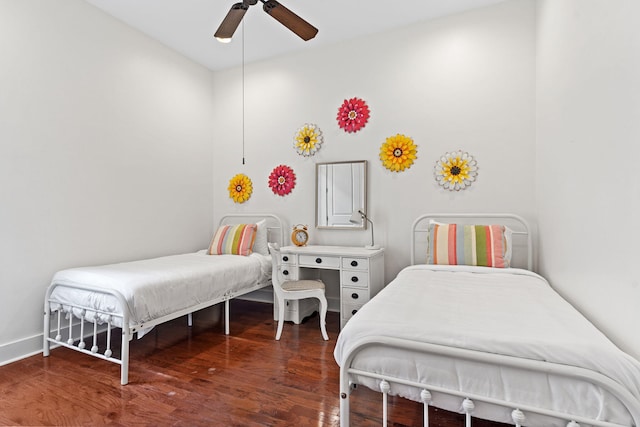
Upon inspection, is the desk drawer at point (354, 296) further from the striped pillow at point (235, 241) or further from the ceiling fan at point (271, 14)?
the ceiling fan at point (271, 14)

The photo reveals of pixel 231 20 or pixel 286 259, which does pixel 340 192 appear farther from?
pixel 231 20

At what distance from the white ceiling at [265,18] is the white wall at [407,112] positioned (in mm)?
107

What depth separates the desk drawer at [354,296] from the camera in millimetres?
2746

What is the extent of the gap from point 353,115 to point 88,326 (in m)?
3.06

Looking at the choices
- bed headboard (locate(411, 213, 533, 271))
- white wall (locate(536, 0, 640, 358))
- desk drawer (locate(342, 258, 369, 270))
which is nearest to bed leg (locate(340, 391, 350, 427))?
white wall (locate(536, 0, 640, 358))

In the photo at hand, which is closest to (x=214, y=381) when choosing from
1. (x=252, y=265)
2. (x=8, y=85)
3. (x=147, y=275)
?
(x=147, y=275)

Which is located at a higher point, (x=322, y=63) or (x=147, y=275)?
(x=322, y=63)

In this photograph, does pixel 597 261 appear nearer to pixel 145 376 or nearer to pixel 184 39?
pixel 145 376

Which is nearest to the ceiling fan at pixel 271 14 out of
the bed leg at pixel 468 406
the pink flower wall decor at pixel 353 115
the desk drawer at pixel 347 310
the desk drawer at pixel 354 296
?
the pink flower wall decor at pixel 353 115

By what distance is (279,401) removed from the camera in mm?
1762

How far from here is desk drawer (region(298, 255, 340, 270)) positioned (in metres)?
2.86

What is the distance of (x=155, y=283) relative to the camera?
2.17 metres

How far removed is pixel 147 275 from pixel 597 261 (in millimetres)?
2591

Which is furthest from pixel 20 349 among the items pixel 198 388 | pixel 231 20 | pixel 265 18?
pixel 265 18
